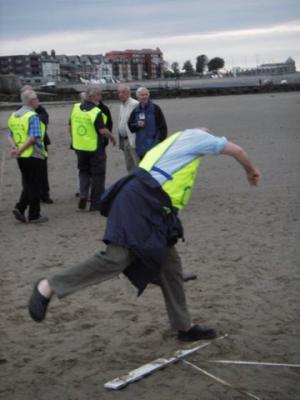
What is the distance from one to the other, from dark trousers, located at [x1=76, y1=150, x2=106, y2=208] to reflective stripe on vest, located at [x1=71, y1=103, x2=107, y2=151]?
117mm

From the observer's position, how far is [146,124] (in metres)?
11.4

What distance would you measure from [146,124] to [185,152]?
6.26 m

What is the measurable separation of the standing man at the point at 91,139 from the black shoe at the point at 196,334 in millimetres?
6172

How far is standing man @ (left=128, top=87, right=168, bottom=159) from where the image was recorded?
449 inches

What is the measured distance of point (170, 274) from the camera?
5535mm

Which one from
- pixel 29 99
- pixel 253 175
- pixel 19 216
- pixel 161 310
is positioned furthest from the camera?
pixel 19 216

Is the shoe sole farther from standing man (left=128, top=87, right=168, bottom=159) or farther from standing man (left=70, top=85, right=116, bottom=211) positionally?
standing man (left=128, top=87, right=168, bottom=159)

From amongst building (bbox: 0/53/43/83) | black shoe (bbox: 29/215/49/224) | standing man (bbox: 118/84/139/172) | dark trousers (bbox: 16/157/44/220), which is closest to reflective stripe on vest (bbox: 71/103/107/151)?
standing man (bbox: 118/84/139/172)

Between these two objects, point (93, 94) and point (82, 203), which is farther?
point (82, 203)

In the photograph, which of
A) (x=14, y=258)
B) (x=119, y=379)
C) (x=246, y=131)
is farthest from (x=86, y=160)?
(x=246, y=131)

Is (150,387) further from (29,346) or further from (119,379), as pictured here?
(29,346)

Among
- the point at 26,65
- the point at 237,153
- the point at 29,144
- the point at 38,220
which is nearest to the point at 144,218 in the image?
the point at 237,153

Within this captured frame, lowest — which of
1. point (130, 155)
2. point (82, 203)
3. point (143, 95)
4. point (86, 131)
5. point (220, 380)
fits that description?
point (220, 380)

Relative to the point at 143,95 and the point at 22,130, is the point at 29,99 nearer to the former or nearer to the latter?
the point at 22,130
